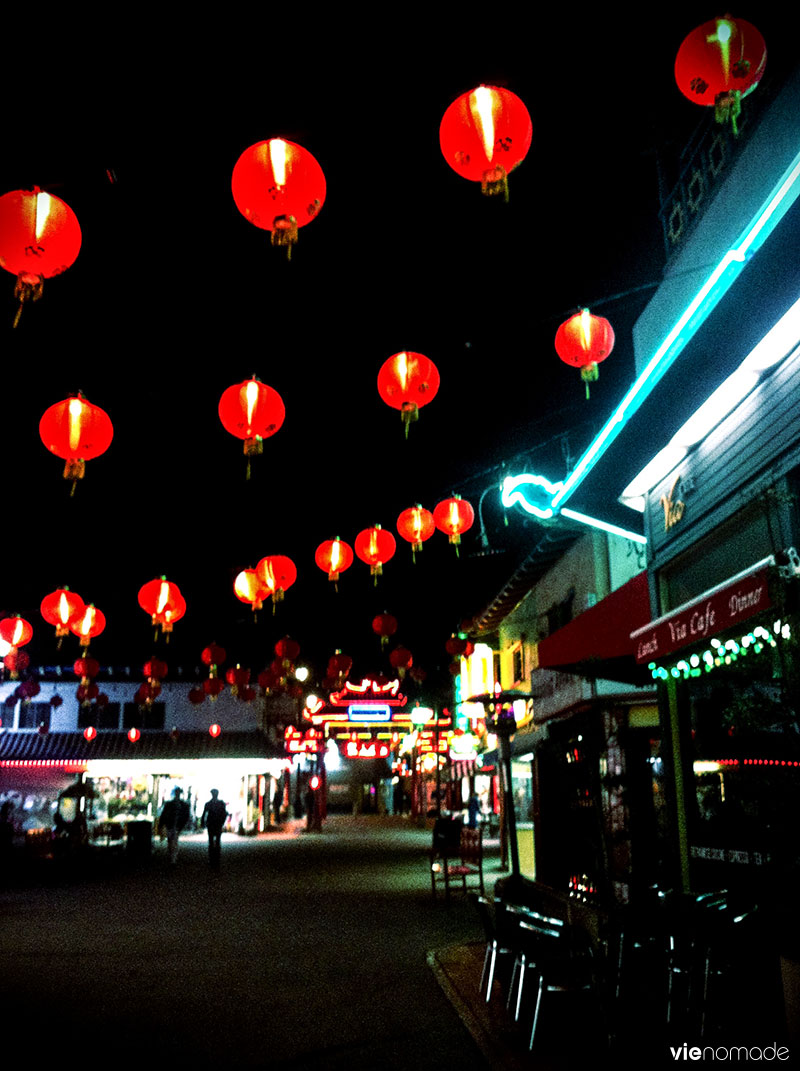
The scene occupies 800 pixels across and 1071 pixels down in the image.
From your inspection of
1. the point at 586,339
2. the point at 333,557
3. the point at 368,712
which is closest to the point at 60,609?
the point at 333,557

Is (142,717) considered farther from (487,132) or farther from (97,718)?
(487,132)

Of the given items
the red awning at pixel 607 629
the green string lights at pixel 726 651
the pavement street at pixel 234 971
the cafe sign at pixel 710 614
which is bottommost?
the pavement street at pixel 234 971

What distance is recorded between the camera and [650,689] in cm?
1428

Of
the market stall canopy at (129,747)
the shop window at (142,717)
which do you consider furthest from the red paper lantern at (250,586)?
the shop window at (142,717)

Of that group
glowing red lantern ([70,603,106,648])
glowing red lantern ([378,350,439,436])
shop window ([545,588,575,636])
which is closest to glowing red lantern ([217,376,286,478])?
glowing red lantern ([378,350,439,436])

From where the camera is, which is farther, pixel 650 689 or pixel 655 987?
pixel 650 689

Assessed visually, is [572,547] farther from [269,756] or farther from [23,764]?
[23,764]

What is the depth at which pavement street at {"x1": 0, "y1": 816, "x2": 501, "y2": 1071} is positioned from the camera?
6.54m

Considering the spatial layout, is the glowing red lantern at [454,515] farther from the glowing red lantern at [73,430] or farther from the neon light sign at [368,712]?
the neon light sign at [368,712]

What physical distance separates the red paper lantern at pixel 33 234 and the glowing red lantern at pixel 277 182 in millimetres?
1375

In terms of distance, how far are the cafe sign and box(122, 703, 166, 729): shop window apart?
1438 inches

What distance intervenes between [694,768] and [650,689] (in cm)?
524

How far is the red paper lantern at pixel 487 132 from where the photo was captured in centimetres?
591

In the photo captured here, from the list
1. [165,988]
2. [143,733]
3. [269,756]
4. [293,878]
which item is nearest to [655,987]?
[165,988]
